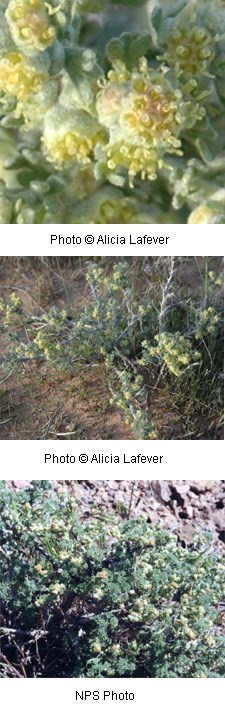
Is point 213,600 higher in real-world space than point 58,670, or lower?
higher

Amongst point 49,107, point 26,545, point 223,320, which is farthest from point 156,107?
point 26,545

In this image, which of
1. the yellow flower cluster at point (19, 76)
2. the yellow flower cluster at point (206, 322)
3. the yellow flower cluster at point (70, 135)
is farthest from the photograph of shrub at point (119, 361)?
the yellow flower cluster at point (19, 76)

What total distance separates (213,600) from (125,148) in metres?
1.04

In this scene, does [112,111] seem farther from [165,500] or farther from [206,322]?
[165,500]

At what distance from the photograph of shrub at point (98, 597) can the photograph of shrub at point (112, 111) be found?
0.74 m

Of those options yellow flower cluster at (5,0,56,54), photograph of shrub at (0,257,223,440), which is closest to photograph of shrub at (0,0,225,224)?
yellow flower cluster at (5,0,56,54)

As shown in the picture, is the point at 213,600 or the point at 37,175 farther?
the point at 37,175

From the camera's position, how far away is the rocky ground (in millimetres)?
2574

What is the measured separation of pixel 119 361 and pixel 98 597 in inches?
24.6

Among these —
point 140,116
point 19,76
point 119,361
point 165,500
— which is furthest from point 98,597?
point 19,76

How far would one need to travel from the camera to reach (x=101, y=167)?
2539 millimetres

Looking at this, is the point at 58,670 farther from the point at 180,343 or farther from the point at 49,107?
the point at 49,107

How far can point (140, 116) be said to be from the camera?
239cm

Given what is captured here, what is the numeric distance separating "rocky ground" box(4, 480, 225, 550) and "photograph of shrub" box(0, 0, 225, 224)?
0.65 meters
